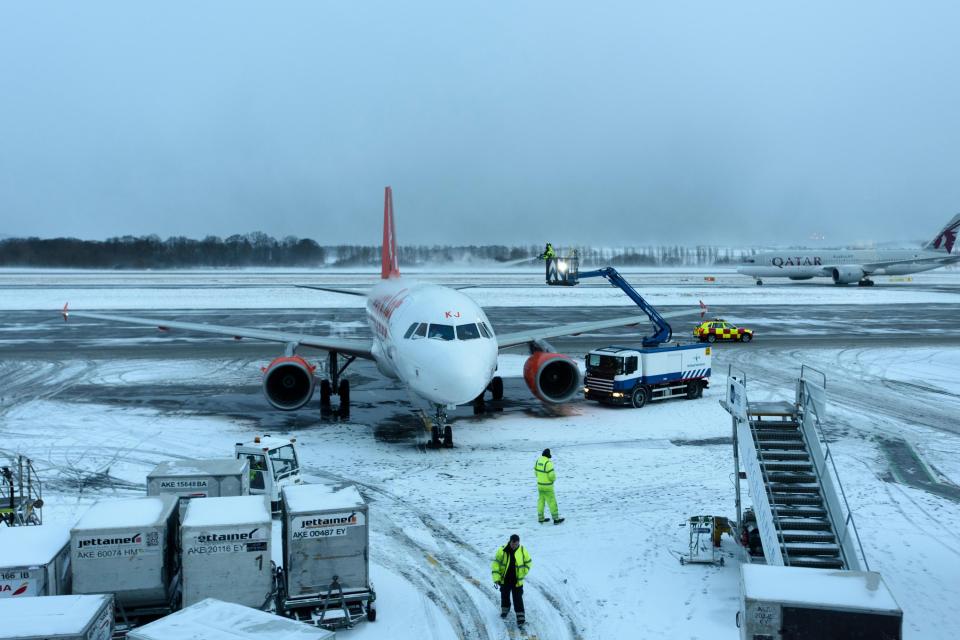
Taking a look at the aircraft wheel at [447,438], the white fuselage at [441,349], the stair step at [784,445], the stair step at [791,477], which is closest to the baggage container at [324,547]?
the stair step at [791,477]

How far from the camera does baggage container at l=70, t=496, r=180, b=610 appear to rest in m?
10.8

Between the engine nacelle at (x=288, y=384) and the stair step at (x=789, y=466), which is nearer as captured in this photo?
the stair step at (x=789, y=466)

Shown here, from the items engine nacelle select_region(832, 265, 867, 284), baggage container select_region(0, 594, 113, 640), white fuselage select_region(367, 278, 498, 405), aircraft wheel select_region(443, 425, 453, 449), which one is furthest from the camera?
engine nacelle select_region(832, 265, 867, 284)

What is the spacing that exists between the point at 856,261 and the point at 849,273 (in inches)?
206

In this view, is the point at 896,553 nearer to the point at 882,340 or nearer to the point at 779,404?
the point at 779,404

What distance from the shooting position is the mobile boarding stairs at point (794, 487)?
12031 mm

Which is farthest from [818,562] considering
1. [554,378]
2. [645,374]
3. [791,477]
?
[645,374]

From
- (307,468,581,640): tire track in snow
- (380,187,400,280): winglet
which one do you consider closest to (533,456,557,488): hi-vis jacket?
(307,468,581,640): tire track in snow

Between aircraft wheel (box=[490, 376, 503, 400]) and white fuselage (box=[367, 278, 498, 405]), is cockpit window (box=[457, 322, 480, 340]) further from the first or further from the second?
aircraft wheel (box=[490, 376, 503, 400])

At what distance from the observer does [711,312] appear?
2397 inches

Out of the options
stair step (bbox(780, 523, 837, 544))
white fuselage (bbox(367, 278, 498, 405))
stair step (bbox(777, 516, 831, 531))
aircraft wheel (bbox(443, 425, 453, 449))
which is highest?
white fuselage (bbox(367, 278, 498, 405))

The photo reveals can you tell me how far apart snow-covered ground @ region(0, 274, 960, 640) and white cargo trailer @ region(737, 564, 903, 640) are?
3020 millimetres

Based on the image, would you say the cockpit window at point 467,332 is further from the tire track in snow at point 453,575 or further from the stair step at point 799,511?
the stair step at point 799,511

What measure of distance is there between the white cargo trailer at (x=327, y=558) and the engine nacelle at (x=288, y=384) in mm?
12008
